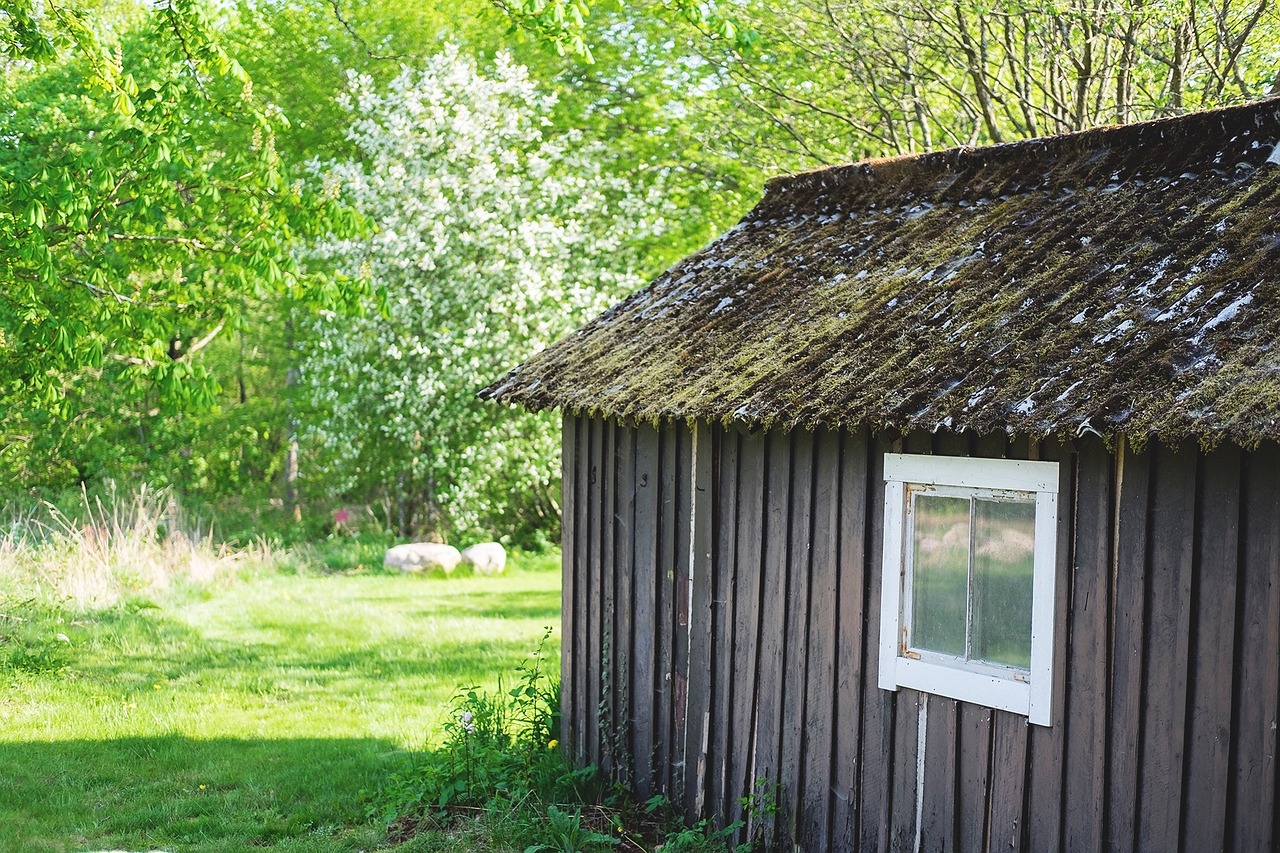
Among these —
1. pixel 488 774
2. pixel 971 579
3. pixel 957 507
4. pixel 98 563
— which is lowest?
pixel 488 774

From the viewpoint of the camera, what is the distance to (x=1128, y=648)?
4266mm

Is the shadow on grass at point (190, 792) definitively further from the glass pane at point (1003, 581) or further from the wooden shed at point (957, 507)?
the glass pane at point (1003, 581)

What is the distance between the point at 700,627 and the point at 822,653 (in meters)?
0.89

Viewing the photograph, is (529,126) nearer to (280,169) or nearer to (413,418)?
(413,418)

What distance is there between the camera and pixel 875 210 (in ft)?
22.3

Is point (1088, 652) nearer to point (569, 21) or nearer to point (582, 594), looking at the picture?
point (582, 594)

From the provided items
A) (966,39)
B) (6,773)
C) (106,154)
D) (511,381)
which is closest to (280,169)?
(106,154)

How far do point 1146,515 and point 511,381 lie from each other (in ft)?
13.0

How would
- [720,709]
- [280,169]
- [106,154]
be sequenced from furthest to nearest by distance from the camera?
[280,169], [106,154], [720,709]

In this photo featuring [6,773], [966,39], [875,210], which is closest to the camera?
[875,210]

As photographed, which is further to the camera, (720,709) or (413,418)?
(413,418)

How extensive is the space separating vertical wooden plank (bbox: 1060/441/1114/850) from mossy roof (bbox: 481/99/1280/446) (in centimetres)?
46

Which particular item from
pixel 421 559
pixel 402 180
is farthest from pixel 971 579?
pixel 402 180

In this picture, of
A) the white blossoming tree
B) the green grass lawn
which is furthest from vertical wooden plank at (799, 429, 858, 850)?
the white blossoming tree
